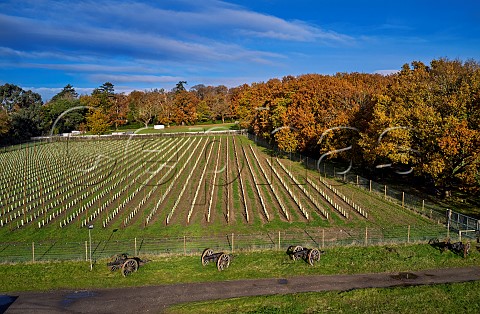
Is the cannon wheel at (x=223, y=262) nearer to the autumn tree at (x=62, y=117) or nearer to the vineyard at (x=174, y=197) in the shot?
the vineyard at (x=174, y=197)

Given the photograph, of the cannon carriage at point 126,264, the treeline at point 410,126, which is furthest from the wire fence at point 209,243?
the treeline at point 410,126

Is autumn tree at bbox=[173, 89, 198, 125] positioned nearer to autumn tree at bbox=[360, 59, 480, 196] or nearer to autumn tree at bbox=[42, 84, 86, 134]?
autumn tree at bbox=[42, 84, 86, 134]

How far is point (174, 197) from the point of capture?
136 feet

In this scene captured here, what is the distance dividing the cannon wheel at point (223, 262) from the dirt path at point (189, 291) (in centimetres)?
154

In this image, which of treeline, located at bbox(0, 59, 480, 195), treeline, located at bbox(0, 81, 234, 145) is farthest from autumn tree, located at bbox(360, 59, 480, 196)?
treeline, located at bbox(0, 81, 234, 145)

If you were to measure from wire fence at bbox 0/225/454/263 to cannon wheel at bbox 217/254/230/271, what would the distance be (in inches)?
90.2

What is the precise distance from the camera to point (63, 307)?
60.7 ft

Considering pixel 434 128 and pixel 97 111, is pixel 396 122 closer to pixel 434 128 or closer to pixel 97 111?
pixel 434 128

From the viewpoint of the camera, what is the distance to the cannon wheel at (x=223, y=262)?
2272 cm

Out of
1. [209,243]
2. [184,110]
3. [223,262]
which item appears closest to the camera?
[223,262]

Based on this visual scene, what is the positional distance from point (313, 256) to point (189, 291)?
7.97m

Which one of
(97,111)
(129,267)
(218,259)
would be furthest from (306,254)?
(97,111)

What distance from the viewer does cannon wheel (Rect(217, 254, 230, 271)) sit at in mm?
22719

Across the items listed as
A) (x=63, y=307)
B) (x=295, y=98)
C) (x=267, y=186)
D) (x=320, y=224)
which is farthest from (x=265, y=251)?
(x=295, y=98)
